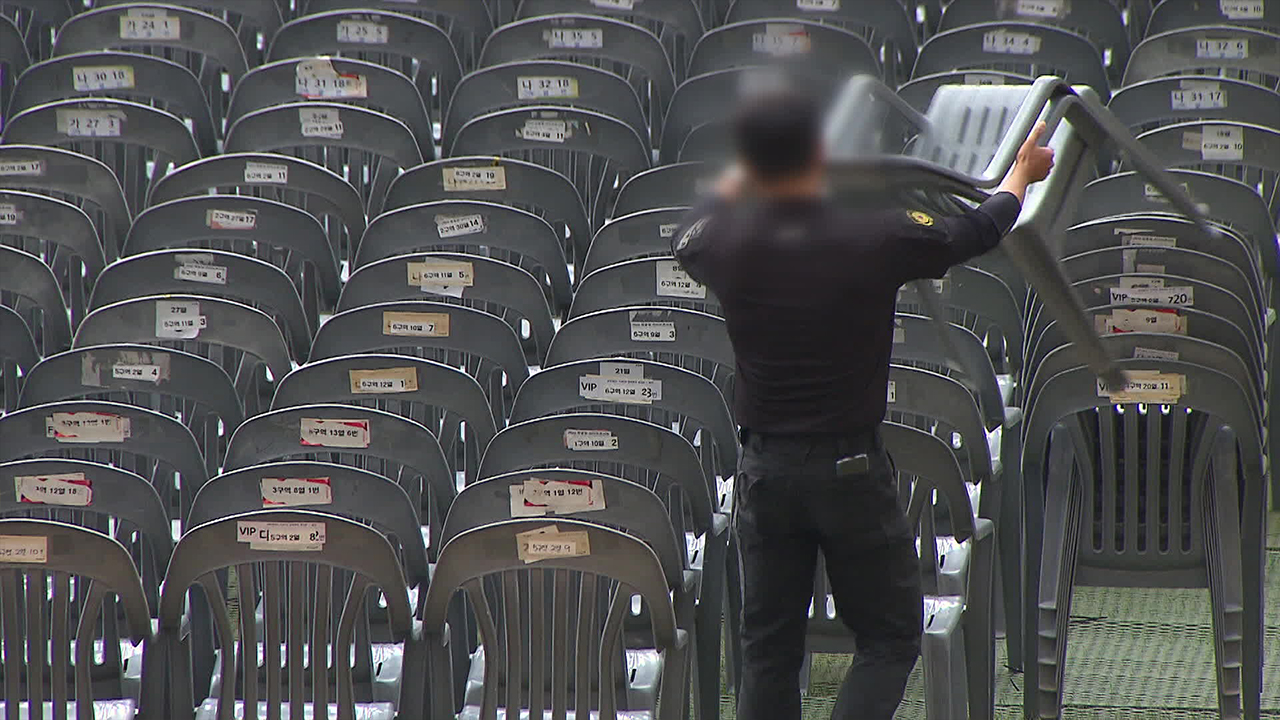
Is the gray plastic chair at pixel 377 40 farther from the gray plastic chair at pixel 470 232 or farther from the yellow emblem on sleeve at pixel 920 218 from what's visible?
the yellow emblem on sleeve at pixel 920 218

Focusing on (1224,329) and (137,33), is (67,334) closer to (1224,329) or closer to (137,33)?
(137,33)

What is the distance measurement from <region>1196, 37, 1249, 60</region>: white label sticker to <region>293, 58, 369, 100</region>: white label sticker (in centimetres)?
297

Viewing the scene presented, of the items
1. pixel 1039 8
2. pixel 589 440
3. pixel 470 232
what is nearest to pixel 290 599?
pixel 589 440

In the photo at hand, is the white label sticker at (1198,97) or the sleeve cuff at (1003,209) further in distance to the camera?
the white label sticker at (1198,97)

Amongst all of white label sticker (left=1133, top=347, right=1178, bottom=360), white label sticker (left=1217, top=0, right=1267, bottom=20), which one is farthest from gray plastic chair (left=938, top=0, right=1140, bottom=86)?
white label sticker (left=1133, top=347, right=1178, bottom=360)

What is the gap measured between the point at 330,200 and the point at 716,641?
7.22ft

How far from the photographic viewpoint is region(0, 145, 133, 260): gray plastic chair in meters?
5.55

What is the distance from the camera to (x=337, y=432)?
4.05 meters

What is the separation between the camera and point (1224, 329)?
4.46 m

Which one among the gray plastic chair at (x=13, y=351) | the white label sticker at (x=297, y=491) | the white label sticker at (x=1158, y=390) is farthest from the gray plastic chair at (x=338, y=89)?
the white label sticker at (x=1158, y=390)

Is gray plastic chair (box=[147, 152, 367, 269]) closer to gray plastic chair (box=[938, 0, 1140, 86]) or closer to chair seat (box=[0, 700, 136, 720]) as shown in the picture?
chair seat (box=[0, 700, 136, 720])

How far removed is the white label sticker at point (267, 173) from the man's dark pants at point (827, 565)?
8.33 ft

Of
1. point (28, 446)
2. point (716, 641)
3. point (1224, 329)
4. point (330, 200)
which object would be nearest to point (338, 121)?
point (330, 200)

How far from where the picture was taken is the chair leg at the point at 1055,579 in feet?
13.8
